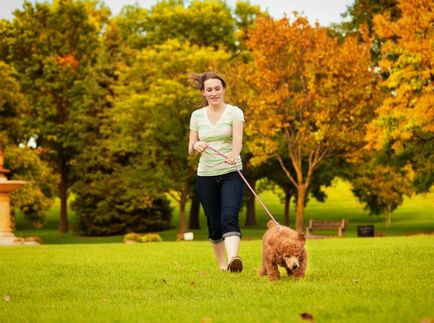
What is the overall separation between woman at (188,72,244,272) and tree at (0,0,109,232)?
3372cm

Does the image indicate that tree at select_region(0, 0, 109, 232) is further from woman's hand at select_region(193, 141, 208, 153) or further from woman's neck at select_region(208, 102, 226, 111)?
woman's hand at select_region(193, 141, 208, 153)

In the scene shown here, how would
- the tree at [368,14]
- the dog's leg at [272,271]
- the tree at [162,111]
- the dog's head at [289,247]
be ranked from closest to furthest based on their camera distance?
1. the dog's head at [289,247]
2. the dog's leg at [272,271]
3. the tree at [162,111]
4. the tree at [368,14]

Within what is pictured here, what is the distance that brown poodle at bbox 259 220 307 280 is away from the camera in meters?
7.36

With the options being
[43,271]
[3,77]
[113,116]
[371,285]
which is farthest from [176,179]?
[371,285]

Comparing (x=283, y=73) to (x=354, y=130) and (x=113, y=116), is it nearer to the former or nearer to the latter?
(x=354, y=130)

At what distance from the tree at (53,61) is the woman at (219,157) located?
3372 centimetres

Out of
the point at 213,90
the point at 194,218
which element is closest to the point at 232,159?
the point at 213,90

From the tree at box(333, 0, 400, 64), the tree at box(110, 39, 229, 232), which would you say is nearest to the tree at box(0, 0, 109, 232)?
the tree at box(110, 39, 229, 232)

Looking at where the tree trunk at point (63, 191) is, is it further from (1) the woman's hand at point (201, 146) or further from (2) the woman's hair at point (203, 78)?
(1) the woman's hand at point (201, 146)

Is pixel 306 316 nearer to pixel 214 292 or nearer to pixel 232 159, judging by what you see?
pixel 214 292

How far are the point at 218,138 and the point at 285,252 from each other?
5.98 feet

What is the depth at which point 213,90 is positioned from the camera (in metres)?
8.52

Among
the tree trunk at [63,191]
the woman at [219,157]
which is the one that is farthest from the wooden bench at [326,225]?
the woman at [219,157]

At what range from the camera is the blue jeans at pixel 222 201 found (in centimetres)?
845
